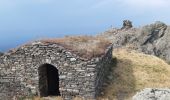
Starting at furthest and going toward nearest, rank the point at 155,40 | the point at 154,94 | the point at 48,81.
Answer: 1. the point at 155,40
2. the point at 48,81
3. the point at 154,94

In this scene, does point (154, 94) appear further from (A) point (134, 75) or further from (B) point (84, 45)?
(A) point (134, 75)

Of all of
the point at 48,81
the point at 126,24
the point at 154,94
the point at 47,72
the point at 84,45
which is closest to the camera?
the point at 154,94

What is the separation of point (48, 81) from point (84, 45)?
3.67 meters

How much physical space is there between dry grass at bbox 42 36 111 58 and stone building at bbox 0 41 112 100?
1.51ft

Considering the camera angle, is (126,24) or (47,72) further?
(126,24)

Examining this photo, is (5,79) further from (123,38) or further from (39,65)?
(123,38)

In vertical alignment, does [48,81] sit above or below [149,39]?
below

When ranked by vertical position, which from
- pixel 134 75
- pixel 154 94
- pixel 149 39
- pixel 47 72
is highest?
pixel 149 39

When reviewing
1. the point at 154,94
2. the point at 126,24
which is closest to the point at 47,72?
the point at 154,94

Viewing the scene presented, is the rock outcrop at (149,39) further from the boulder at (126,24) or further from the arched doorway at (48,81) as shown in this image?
the arched doorway at (48,81)

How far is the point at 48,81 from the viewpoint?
93.1ft

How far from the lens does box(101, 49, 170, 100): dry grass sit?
26.9 m

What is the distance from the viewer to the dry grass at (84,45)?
2567cm

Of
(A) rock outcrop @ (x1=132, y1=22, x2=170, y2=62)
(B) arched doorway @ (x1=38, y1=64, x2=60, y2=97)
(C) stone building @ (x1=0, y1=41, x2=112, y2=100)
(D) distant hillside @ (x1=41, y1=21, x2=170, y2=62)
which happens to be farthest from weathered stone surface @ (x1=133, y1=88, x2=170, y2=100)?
(A) rock outcrop @ (x1=132, y1=22, x2=170, y2=62)
